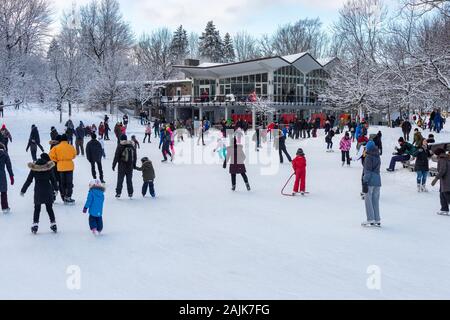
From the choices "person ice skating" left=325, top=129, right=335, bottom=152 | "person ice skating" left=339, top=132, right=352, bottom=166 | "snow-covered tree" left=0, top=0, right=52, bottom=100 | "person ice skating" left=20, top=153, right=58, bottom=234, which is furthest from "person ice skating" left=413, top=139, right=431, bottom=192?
"snow-covered tree" left=0, top=0, right=52, bottom=100

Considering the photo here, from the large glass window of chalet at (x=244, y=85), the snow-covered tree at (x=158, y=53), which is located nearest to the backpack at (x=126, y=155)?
the large glass window of chalet at (x=244, y=85)

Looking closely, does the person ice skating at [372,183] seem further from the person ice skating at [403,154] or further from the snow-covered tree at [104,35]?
the snow-covered tree at [104,35]

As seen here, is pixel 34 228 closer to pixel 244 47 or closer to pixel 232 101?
pixel 232 101

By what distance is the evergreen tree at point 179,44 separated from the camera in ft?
246

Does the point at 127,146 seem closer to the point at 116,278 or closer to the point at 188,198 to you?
the point at 188,198

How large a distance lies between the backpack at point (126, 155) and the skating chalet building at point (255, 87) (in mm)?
28695

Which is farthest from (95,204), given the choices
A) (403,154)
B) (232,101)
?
(232,101)

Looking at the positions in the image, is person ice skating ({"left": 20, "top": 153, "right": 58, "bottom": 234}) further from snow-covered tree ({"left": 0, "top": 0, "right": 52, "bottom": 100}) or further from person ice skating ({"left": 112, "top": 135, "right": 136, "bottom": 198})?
snow-covered tree ({"left": 0, "top": 0, "right": 52, "bottom": 100})

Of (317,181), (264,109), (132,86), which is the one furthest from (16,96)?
(317,181)

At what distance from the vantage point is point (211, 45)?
241 feet

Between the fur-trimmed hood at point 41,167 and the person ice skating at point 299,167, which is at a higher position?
the fur-trimmed hood at point 41,167

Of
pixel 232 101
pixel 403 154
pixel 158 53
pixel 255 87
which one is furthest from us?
pixel 158 53

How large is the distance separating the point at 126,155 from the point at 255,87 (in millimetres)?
34462
